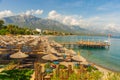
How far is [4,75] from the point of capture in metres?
18.2

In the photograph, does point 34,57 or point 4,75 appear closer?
point 4,75

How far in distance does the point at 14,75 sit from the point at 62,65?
6.56 metres

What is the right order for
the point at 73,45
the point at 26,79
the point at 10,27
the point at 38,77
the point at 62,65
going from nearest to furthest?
the point at 38,77 < the point at 26,79 < the point at 62,65 < the point at 73,45 < the point at 10,27

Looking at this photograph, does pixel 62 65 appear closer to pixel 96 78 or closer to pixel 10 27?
pixel 96 78

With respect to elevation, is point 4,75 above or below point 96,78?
below

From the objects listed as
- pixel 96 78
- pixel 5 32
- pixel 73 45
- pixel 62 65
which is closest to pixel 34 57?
pixel 62 65

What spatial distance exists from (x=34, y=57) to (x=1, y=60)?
17.6 feet

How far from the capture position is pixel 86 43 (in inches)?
2874

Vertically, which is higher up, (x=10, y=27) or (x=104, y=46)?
(x=10, y=27)

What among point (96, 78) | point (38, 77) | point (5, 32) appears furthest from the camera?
point (5, 32)

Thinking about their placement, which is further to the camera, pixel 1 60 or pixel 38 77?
pixel 1 60

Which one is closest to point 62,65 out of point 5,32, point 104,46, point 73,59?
point 73,59

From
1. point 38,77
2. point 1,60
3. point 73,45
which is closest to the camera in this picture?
point 38,77

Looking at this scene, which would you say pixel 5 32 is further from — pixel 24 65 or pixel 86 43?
pixel 24 65
